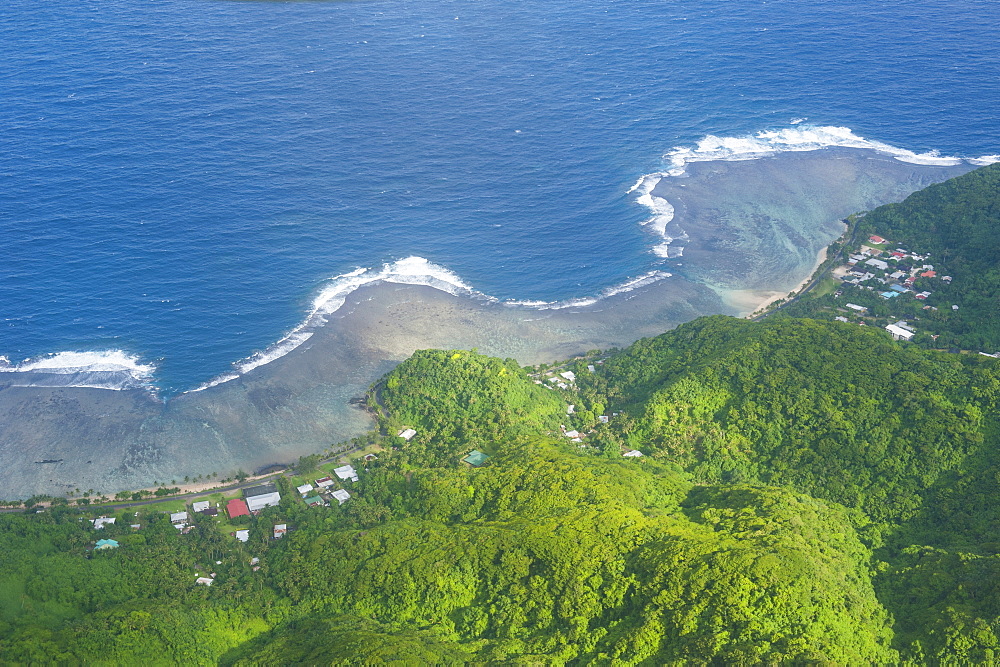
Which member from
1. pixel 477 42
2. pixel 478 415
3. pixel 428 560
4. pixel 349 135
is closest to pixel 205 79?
pixel 349 135

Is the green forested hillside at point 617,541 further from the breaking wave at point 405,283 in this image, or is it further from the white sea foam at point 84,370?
the white sea foam at point 84,370

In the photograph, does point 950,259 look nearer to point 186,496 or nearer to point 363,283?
point 363,283

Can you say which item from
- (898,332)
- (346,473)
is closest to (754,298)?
(898,332)

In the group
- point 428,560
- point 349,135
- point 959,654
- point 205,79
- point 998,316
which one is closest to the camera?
point 959,654

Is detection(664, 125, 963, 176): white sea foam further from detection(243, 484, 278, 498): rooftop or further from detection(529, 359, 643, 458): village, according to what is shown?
detection(243, 484, 278, 498): rooftop

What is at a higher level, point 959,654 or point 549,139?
point 549,139

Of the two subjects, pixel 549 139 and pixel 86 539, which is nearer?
pixel 86 539

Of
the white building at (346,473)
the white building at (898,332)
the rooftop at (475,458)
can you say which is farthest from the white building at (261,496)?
the white building at (898,332)

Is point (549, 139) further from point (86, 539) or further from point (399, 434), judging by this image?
point (86, 539)

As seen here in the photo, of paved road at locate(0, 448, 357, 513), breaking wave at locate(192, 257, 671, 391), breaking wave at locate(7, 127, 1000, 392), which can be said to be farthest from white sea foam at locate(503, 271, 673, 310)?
paved road at locate(0, 448, 357, 513)

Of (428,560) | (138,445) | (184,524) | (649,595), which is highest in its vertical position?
(138,445)
